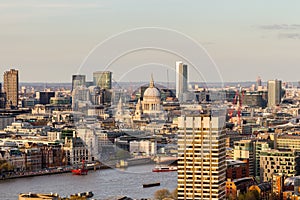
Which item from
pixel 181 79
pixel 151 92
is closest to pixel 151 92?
pixel 151 92

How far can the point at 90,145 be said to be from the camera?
888cm

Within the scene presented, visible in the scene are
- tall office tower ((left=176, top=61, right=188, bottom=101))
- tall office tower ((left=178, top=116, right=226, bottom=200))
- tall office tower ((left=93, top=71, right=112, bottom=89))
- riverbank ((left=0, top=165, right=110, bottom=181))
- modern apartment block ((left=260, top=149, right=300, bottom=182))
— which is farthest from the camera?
riverbank ((left=0, top=165, right=110, bottom=181))

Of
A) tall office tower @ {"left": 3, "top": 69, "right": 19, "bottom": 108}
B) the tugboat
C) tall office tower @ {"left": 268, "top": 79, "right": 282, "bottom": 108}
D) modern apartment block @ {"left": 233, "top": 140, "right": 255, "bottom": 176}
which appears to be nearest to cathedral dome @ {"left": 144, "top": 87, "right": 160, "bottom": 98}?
modern apartment block @ {"left": 233, "top": 140, "right": 255, "bottom": 176}

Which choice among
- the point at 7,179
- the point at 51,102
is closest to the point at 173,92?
the point at 7,179

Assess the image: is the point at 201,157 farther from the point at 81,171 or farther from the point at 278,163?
the point at 81,171

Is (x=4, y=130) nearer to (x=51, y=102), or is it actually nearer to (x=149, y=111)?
(x=51, y=102)

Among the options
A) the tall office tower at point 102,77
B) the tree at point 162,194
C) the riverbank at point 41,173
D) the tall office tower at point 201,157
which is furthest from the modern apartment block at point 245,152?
the tall office tower at point 102,77

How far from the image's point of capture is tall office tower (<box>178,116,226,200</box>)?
6.50 m

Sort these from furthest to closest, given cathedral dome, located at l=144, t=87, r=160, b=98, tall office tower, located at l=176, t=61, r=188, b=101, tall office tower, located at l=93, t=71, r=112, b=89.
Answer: cathedral dome, located at l=144, t=87, r=160, b=98, tall office tower, located at l=93, t=71, r=112, b=89, tall office tower, located at l=176, t=61, r=188, b=101

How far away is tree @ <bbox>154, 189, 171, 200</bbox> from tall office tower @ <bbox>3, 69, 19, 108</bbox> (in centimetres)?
1451

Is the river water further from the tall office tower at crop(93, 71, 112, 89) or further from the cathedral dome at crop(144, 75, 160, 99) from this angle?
the tall office tower at crop(93, 71, 112, 89)

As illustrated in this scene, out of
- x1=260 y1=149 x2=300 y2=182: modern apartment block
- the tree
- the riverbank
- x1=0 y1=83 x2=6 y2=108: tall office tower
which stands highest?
x1=0 y1=83 x2=6 y2=108: tall office tower

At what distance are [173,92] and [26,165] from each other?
5748 millimetres

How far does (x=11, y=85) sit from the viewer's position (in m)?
22.3
